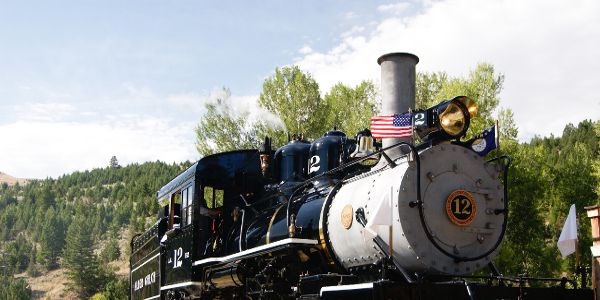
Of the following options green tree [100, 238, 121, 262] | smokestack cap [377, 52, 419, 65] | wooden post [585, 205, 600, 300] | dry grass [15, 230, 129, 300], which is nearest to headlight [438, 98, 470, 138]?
smokestack cap [377, 52, 419, 65]

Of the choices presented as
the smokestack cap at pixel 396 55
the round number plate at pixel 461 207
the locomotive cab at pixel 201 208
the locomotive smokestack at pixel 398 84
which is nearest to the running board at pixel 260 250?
the locomotive cab at pixel 201 208

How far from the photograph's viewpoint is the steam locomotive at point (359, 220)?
6.87m

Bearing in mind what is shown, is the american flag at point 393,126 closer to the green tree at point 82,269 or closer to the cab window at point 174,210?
the cab window at point 174,210

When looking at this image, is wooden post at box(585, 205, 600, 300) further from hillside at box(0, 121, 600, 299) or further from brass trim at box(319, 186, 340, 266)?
hillside at box(0, 121, 600, 299)

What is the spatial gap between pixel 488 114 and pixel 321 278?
69.9ft

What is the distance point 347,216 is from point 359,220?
0.32 m

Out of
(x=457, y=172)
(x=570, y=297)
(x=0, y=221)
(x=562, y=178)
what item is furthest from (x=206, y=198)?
(x=0, y=221)

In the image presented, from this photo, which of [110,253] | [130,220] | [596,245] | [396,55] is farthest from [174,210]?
[130,220]

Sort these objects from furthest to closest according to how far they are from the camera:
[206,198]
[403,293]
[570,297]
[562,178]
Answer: [562,178] < [206,198] < [570,297] < [403,293]

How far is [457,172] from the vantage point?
24.0 ft

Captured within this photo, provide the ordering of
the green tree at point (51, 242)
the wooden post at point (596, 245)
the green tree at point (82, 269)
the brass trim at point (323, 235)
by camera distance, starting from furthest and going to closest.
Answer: the green tree at point (51, 242) < the green tree at point (82, 269) < the wooden post at point (596, 245) < the brass trim at point (323, 235)

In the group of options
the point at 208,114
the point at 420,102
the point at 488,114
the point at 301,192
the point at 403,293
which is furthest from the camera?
the point at 208,114

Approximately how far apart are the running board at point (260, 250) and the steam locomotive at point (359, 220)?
2 centimetres

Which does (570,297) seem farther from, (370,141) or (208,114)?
(208,114)
